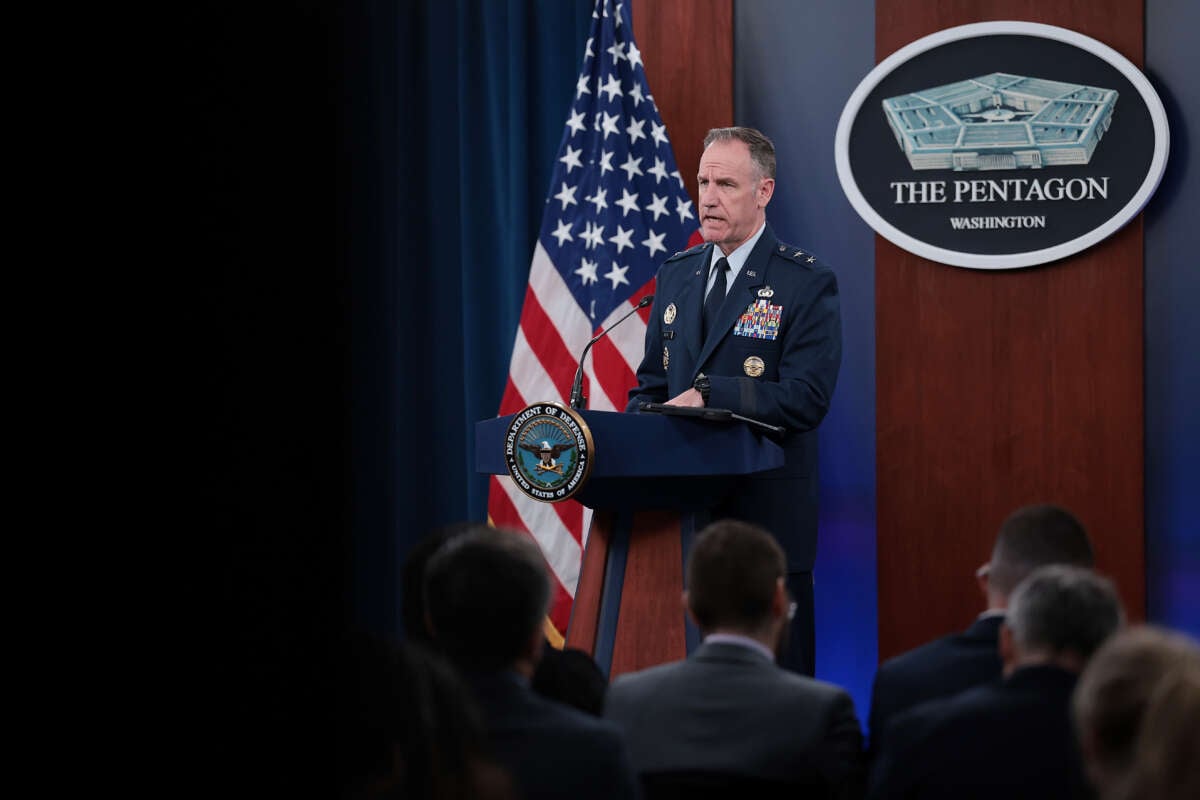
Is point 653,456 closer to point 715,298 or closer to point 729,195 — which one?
point 715,298

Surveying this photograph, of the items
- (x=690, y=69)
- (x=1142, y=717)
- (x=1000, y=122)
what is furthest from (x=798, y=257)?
(x=1142, y=717)

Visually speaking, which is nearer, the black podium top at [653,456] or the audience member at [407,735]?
the audience member at [407,735]

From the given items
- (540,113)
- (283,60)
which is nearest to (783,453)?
(540,113)

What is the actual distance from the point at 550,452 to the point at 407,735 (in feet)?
4.70

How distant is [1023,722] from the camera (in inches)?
65.1

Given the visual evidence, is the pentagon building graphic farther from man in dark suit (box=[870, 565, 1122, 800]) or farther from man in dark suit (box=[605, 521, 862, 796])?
man in dark suit (box=[870, 565, 1122, 800])

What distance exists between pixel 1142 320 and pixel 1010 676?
2.71m

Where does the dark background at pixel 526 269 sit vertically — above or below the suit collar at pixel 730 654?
above

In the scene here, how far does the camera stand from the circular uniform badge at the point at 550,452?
2.78 meters

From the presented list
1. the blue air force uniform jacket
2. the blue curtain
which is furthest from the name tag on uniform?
the blue curtain

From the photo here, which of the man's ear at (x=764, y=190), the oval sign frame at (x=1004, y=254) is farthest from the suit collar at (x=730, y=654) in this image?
the oval sign frame at (x=1004, y=254)

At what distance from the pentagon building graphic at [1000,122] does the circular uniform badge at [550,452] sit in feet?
6.57

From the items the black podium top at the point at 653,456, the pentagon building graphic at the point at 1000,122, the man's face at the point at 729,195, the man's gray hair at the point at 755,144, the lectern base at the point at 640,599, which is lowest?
the lectern base at the point at 640,599

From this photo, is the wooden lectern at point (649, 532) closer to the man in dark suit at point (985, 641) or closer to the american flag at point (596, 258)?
the man in dark suit at point (985, 641)
